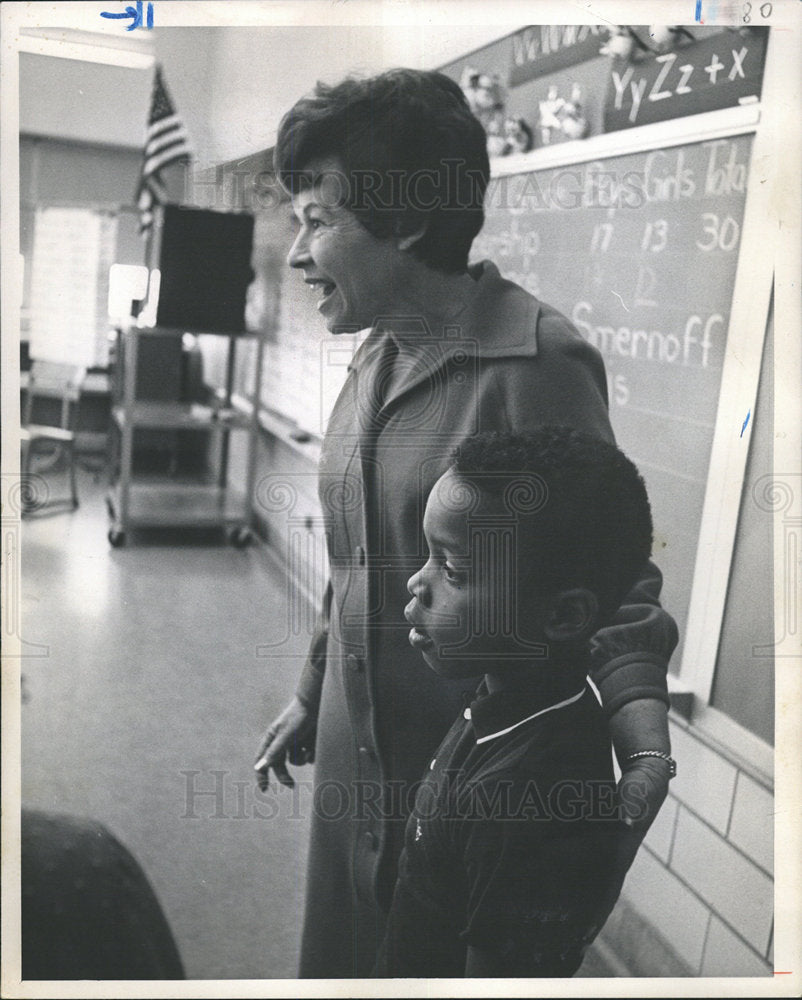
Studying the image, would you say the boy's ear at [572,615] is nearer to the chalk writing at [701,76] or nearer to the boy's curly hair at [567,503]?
the boy's curly hair at [567,503]

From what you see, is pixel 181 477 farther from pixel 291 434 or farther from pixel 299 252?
pixel 299 252

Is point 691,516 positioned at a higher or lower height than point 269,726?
higher

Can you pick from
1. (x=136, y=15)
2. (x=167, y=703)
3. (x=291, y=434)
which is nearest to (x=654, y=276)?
(x=291, y=434)

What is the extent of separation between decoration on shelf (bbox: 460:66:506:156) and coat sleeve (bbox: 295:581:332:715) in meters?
0.57

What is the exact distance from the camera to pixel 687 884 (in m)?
1.28

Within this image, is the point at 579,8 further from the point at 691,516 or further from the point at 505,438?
the point at 691,516

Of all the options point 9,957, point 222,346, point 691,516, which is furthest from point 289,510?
point 9,957

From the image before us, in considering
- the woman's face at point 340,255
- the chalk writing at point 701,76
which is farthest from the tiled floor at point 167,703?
the chalk writing at point 701,76

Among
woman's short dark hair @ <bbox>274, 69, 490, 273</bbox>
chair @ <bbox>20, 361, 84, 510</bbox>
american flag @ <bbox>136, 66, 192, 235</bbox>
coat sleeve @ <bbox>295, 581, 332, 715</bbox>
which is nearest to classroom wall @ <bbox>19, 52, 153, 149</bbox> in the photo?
american flag @ <bbox>136, 66, 192, 235</bbox>

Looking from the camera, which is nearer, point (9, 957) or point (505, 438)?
point (505, 438)

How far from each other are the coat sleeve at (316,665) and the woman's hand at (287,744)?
0.04 ft

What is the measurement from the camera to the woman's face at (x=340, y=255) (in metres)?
1.16

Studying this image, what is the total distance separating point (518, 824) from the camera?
48.1 inches

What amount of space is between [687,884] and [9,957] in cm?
87
